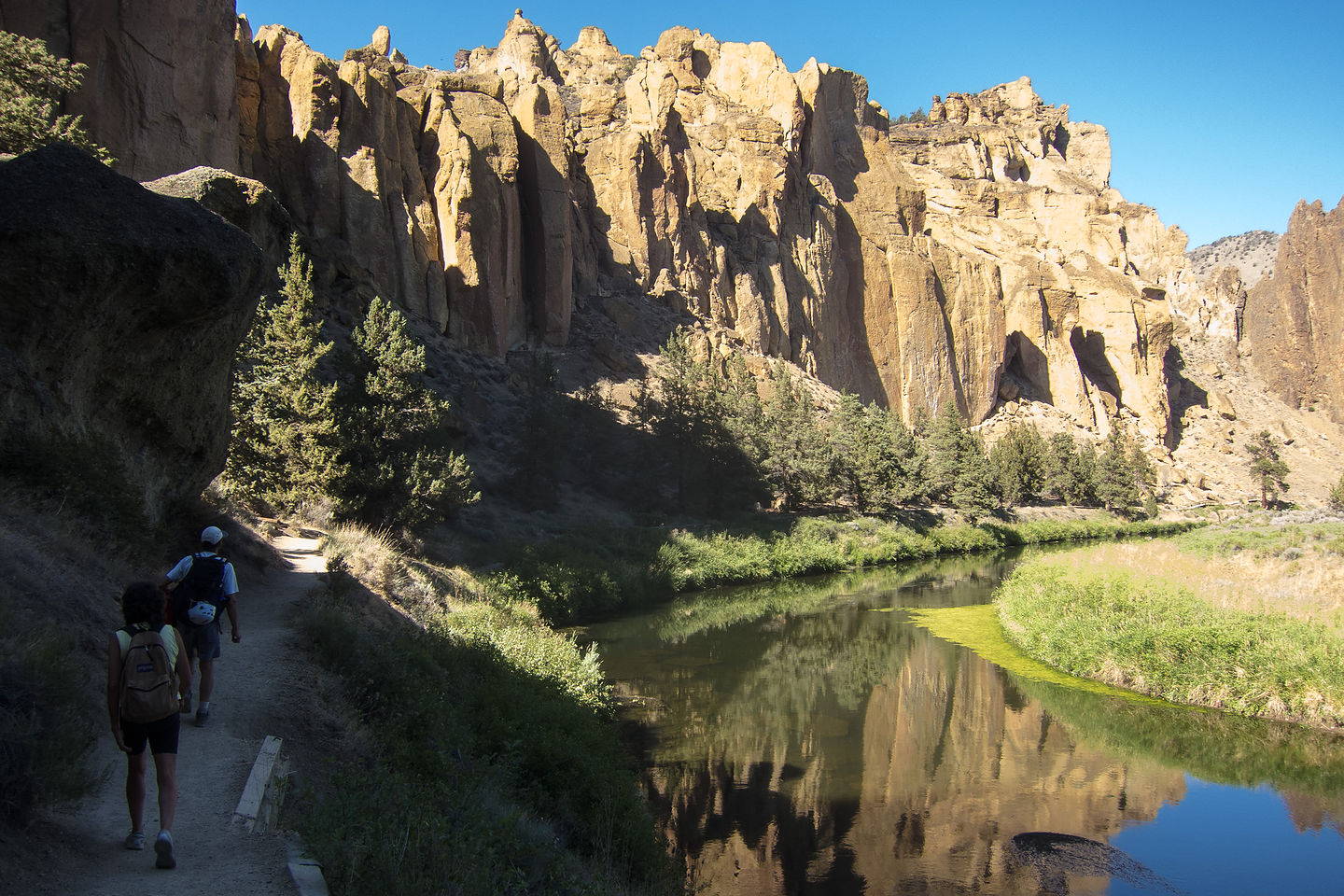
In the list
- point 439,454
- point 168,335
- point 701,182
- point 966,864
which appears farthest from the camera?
point 701,182

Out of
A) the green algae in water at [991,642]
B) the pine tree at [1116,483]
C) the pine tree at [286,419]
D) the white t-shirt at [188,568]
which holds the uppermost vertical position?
the pine tree at [1116,483]

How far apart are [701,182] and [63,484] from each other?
2619 inches

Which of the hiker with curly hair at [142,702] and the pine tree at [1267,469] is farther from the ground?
the pine tree at [1267,469]

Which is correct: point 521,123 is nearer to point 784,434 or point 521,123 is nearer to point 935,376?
point 784,434

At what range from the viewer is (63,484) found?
9.59 metres

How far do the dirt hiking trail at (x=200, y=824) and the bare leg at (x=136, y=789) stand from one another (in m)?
0.20

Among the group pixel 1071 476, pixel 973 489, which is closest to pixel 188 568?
pixel 973 489

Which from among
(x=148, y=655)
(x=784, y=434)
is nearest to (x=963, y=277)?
(x=784, y=434)

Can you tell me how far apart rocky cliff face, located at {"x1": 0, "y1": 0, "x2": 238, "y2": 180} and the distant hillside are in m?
166

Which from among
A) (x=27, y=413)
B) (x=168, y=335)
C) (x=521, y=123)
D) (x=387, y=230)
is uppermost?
(x=521, y=123)

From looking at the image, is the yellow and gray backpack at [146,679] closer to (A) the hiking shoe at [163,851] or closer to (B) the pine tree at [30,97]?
(A) the hiking shoe at [163,851]

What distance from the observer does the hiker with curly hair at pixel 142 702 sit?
15.9ft

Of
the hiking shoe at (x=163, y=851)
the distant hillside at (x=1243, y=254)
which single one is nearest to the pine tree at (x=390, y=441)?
the hiking shoe at (x=163, y=851)

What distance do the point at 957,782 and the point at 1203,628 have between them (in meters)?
6.81
